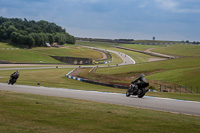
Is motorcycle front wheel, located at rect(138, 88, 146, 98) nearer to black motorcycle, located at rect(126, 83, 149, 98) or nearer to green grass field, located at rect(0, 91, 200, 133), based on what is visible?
black motorcycle, located at rect(126, 83, 149, 98)

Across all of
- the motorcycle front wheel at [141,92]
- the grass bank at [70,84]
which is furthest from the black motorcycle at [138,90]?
the grass bank at [70,84]

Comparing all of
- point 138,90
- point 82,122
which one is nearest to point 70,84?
point 138,90

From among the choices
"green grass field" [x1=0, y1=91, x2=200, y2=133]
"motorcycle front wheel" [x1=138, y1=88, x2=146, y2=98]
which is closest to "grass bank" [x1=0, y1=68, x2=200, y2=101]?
"motorcycle front wheel" [x1=138, y1=88, x2=146, y2=98]

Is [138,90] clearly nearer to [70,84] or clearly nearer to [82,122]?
[82,122]

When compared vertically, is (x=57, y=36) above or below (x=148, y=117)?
above

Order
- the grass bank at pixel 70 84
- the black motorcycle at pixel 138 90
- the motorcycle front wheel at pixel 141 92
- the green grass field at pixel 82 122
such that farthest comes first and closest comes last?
1. the grass bank at pixel 70 84
2. the motorcycle front wheel at pixel 141 92
3. the black motorcycle at pixel 138 90
4. the green grass field at pixel 82 122

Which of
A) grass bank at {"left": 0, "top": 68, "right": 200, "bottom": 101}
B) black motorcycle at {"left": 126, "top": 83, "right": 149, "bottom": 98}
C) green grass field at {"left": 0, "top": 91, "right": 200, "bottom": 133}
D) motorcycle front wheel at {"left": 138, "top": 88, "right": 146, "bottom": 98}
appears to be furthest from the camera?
grass bank at {"left": 0, "top": 68, "right": 200, "bottom": 101}

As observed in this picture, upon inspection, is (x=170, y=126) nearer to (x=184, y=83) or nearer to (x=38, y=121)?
(x=38, y=121)

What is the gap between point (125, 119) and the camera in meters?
12.1

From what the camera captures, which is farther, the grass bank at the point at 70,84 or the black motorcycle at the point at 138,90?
the grass bank at the point at 70,84

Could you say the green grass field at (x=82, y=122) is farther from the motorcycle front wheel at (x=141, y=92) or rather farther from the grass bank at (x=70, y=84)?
the grass bank at (x=70, y=84)

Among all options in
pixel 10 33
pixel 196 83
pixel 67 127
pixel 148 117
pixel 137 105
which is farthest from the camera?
pixel 10 33

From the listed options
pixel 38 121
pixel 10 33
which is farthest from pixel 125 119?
pixel 10 33

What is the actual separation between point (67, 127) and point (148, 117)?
13.6ft
